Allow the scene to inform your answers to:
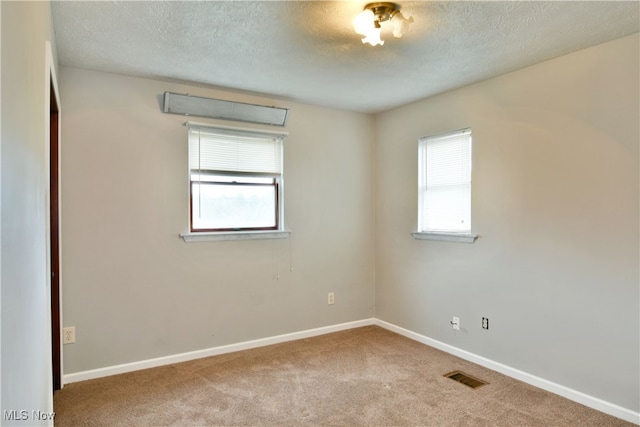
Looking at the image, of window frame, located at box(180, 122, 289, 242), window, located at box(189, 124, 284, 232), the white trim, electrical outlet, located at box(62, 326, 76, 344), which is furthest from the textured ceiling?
the white trim

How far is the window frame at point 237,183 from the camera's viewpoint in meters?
3.47

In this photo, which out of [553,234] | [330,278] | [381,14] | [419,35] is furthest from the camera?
[330,278]

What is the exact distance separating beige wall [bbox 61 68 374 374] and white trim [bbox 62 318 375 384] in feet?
0.14

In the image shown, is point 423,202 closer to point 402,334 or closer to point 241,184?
point 402,334

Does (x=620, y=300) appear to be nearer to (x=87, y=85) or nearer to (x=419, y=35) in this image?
(x=419, y=35)

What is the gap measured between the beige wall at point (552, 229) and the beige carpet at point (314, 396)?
0.29 m

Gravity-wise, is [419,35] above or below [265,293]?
above

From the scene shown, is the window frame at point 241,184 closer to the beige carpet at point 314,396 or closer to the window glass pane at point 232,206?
the window glass pane at point 232,206

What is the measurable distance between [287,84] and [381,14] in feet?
4.67

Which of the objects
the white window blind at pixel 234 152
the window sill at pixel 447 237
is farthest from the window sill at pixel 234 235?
A: the window sill at pixel 447 237

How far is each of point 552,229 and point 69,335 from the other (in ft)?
12.1

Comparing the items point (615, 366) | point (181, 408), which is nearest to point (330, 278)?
point (181, 408)

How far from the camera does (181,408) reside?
2.62 meters

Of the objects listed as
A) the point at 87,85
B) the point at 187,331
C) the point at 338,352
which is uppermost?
the point at 87,85
